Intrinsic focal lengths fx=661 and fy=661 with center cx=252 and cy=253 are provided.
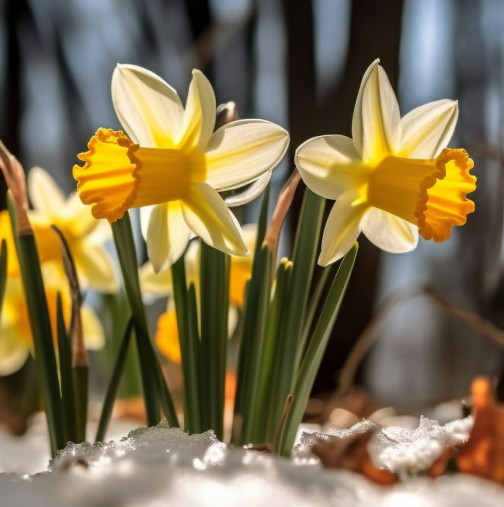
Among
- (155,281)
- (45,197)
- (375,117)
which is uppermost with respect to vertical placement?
(375,117)

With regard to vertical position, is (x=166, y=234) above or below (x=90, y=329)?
above

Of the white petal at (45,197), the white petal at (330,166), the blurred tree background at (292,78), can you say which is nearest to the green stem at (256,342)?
the white petal at (330,166)

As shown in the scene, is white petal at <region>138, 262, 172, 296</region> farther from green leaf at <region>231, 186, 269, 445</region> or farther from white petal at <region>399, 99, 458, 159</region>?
white petal at <region>399, 99, 458, 159</region>

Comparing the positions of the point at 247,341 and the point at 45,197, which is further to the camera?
the point at 45,197

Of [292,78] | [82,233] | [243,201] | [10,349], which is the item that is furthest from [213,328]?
[292,78]

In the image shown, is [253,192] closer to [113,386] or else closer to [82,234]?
[113,386]

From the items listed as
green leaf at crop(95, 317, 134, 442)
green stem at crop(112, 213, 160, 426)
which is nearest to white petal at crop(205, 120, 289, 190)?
green stem at crop(112, 213, 160, 426)

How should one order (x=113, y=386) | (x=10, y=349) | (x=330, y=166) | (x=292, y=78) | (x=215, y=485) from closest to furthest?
(x=215, y=485)
(x=330, y=166)
(x=113, y=386)
(x=10, y=349)
(x=292, y=78)
